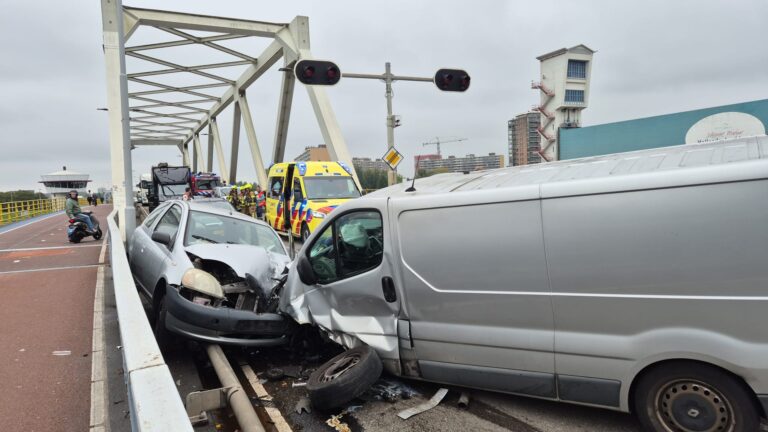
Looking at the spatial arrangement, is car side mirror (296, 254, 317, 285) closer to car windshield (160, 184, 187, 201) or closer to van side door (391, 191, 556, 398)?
van side door (391, 191, 556, 398)

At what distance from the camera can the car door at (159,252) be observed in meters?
5.35

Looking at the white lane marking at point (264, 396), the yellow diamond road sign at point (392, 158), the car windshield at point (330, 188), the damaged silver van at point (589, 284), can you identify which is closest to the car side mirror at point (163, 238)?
the white lane marking at point (264, 396)

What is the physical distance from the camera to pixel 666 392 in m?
2.87

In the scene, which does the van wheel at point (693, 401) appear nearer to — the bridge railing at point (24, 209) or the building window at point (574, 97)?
the bridge railing at point (24, 209)

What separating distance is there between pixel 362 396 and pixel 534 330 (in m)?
1.56

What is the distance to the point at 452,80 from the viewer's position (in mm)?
13258

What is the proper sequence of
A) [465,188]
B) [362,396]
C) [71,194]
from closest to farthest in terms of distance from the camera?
[465,188], [362,396], [71,194]

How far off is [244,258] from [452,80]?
977cm

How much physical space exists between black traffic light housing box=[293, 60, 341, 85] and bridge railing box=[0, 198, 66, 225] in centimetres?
2041

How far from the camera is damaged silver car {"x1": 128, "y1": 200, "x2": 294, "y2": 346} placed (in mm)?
4355

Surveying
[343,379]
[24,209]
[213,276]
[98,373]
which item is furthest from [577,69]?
[98,373]

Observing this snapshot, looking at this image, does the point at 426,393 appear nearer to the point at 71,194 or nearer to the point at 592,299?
the point at 592,299

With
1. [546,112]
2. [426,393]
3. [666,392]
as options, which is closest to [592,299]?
[666,392]

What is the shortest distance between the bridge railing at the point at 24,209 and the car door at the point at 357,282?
26213 millimetres
